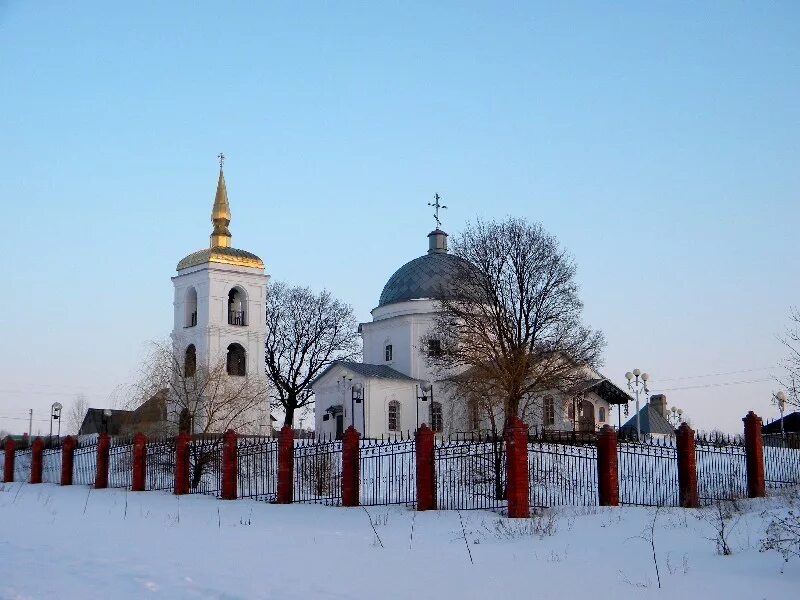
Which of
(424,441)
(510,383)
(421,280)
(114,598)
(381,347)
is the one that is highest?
(421,280)

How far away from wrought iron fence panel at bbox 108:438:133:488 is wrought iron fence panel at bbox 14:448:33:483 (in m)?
7.20

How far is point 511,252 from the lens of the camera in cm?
3606

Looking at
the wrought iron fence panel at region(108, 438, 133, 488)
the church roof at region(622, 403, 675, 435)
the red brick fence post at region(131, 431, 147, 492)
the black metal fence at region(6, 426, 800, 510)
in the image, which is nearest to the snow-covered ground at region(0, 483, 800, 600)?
the black metal fence at region(6, 426, 800, 510)

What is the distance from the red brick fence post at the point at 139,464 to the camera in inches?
992

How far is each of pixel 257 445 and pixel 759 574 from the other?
14.2m

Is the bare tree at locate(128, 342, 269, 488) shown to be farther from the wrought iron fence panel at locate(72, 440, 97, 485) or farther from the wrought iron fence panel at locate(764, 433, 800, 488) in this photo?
the wrought iron fence panel at locate(764, 433, 800, 488)

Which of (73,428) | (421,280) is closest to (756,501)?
(421,280)

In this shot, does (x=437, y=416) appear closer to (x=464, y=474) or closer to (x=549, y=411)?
(x=549, y=411)

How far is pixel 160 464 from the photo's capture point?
25672 millimetres

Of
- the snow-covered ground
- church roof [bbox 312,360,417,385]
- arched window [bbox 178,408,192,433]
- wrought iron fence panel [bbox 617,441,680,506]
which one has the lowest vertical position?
the snow-covered ground

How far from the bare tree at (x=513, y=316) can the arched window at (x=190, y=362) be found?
10.2 m

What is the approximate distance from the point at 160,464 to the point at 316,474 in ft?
21.7

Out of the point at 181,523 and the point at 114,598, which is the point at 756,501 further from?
the point at 114,598

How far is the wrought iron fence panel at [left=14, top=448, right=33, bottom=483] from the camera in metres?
35.3
